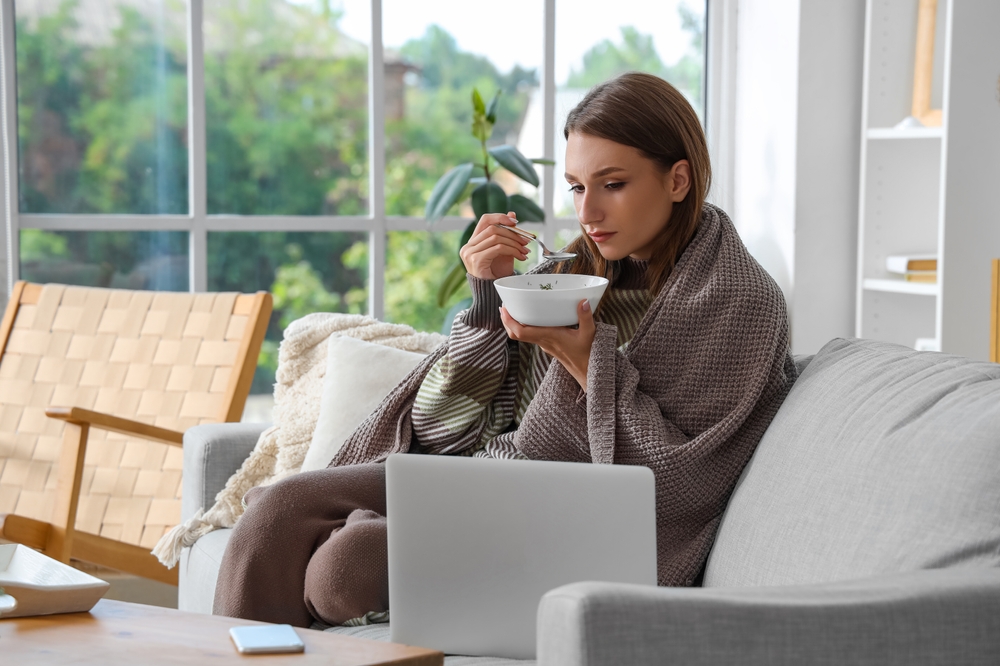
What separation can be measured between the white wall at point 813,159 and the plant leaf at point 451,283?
0.96 meters

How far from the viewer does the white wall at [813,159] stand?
9.59ft

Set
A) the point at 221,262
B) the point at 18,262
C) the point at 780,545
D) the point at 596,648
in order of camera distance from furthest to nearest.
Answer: the point at 221,262 → the point at 18,262 → the point at 780,545 → the point at 596,648

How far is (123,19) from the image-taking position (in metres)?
3.07

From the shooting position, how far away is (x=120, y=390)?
2.45m

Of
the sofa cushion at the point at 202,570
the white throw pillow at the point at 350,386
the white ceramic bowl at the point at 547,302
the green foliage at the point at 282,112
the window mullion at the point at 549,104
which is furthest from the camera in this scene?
the window mullion at the point at 549,104

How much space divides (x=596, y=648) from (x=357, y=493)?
2.64 ft

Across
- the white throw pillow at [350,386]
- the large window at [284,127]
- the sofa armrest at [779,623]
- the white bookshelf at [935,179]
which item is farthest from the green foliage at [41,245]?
the sofa armrest at [779,623]

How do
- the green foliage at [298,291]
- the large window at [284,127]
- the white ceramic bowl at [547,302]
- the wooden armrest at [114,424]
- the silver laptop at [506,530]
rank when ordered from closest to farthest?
the silver laptop at [506,530] → the white ceramic bowl at [547,302] → the wooden armrest at [114,424] → the large window at [284,127] → the green foliage at [298,291]

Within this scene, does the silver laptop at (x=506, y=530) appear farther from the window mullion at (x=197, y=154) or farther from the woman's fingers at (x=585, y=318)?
the window mullion at (x=197, y=154)

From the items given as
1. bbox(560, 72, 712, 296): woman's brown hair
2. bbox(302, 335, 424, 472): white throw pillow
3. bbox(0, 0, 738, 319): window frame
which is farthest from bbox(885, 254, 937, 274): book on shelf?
bbox(302, 335, 424, 472): white throw pillow

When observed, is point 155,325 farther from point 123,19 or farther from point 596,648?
point 596,648

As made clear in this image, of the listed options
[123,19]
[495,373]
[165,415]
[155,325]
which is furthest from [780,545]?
[123,19]

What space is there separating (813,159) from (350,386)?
171cm

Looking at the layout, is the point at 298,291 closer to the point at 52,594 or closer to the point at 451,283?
the point at 451,283
